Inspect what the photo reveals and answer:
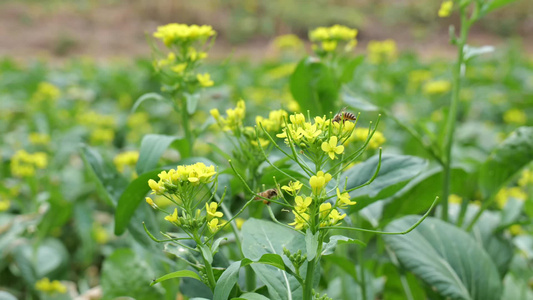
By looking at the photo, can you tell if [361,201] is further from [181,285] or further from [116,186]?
[116,186]

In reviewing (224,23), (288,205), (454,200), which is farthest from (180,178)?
(224,23)

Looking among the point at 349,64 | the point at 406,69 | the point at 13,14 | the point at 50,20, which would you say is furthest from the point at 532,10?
the point at 349,64

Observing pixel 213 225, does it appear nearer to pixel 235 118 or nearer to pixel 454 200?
pixel 235 118

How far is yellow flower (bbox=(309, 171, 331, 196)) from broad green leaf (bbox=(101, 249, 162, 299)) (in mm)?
955

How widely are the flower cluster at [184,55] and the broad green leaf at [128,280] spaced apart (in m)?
0.62

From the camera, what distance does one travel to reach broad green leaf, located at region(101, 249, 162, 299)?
1.64 meters

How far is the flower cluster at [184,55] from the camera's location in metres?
1.44

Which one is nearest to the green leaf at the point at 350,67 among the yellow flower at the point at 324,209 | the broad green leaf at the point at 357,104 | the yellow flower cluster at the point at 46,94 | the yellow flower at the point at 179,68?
the broad green leaf at the point at 357,104

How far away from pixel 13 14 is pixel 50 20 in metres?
1.85

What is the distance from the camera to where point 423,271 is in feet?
4.55

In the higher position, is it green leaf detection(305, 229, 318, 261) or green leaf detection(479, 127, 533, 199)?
green leaf detection(305, 229, 318, 261)

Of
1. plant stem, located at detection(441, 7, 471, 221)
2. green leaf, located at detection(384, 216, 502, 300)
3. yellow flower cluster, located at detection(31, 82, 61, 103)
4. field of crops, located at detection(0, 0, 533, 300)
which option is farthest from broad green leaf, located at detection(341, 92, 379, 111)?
yellow flower cluster, located at detection(31, 82, 61, 103)

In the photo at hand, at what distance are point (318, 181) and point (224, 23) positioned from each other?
17.5 metres

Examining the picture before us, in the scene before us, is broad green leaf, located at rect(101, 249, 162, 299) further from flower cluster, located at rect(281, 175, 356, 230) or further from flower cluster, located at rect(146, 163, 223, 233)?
flower cluster, located at rect(281, 175, 356, 230)
